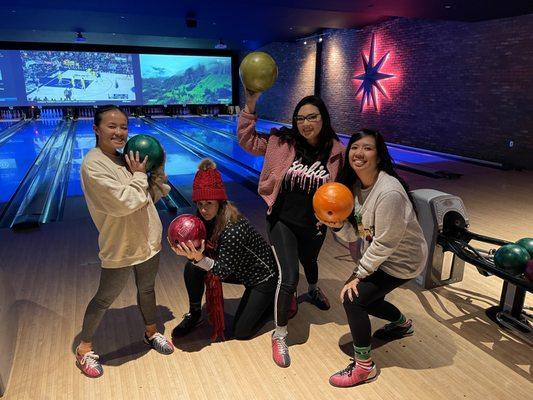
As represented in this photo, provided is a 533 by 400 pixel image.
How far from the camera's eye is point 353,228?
1771 millimetres

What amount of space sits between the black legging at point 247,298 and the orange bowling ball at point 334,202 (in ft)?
1.61

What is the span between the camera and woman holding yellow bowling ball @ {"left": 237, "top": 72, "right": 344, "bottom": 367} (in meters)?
1.79

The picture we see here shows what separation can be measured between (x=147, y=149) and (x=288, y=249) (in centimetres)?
77

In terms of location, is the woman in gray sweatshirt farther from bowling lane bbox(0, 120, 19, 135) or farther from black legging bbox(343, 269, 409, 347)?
bowling lane bbox(0, 120, 19, 135)

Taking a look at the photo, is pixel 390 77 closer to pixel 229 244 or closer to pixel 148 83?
pixel 229 244

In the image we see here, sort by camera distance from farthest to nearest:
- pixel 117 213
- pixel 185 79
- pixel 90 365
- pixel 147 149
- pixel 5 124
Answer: pixel 185 79 < pixel 5 124 < pixel 90 365 < pixel 147 149 < pixel 117 213

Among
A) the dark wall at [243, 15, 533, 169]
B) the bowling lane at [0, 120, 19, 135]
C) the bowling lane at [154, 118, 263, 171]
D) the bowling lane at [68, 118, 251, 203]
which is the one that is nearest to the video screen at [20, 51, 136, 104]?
the bowling lane at [0, 120, 19, 135]

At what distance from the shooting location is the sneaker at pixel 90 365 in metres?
1.67

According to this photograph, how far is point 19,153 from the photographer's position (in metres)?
7.72

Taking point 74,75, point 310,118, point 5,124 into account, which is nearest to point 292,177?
point 310,118

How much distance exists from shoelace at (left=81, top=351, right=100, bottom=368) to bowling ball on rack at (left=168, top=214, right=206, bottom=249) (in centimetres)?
64

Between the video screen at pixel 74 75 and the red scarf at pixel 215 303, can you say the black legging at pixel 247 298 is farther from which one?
the video screen at pixel 74 75

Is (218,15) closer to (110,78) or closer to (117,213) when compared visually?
(117,213)

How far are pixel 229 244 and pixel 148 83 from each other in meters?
16.2
